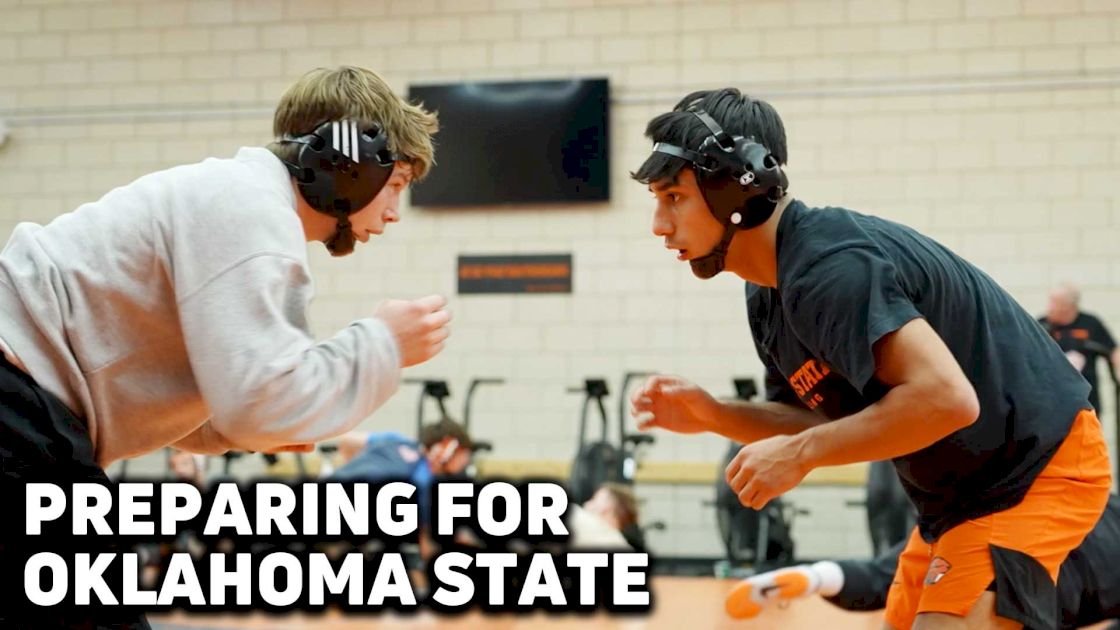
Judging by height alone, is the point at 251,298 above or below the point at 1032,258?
above

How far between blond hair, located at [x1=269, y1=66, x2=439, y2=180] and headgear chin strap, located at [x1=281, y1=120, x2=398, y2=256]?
23 millimetres

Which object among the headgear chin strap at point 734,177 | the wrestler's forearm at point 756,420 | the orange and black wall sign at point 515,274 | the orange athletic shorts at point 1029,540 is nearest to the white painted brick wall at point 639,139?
Answer: the orange and black wall sign at point 515,274

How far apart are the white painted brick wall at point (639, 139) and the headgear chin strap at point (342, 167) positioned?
7266 millimetres

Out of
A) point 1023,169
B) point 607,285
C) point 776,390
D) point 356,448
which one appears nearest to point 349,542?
point 776,390

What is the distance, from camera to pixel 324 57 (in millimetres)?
10383

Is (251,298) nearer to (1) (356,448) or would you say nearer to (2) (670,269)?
(1) (356,448)

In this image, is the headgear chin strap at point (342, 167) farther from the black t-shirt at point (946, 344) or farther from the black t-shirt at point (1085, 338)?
the black t-shirt at point (1085, 338)

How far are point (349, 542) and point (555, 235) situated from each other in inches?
282

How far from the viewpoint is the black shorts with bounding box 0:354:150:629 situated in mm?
2033

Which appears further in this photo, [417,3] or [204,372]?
[417,3]

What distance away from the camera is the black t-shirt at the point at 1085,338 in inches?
326

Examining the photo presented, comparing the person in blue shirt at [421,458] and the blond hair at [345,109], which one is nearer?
the blond hair at [345,109]

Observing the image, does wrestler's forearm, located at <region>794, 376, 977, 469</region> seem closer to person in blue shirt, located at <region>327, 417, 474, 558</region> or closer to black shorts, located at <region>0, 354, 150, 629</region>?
black shorts, located at <region>0, 354, 150, 629</region>

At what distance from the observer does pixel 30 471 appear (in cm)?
204
